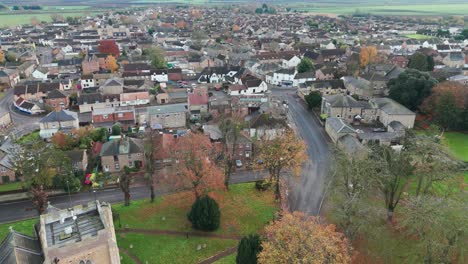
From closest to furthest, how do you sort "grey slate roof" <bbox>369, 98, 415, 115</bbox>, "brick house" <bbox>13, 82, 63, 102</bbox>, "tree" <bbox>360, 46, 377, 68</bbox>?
1. "grey slate roof" <bbox>369, 98, 415, 115</bbox>
2. "brick house" <bbox>13, 82, 63, 102</bbox>
3. "tree" <bbox>360, 46, 377, 68</bbox>

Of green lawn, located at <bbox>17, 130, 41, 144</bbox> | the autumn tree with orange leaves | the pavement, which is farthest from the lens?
green lawn, located at <bbox>17, 130, 41, 144</bbox>

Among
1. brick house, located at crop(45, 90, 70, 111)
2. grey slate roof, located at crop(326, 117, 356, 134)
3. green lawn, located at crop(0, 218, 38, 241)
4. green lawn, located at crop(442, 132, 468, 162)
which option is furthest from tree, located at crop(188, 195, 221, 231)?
brick house, located at crop(45, 90, 70, 111)

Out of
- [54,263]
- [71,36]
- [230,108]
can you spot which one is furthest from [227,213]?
[71,36]

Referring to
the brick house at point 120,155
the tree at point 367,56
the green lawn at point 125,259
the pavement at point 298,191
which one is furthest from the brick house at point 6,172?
the tree at point 367,56

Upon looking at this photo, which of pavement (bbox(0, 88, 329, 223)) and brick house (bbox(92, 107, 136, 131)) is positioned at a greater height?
brick house (bbox(92, 107, 136, 131))

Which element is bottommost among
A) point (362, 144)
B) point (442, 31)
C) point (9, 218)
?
point (9, 218)

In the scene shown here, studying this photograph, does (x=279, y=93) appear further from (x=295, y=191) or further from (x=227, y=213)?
(x=227, y=213)

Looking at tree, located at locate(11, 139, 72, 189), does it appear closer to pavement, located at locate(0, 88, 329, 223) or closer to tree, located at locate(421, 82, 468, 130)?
pavement, located at locate(0, 88, 329, 223)
